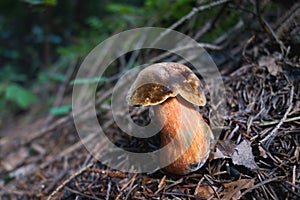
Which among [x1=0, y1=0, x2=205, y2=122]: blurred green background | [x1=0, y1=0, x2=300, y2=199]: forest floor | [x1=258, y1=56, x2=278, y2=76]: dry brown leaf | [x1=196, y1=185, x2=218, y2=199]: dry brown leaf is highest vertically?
[x1=0, y1=0, x2=205, y2=122]: blurred green background

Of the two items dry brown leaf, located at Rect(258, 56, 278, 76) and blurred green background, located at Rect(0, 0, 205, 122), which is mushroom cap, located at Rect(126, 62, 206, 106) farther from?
blurred green background, located at Rect(0, 0, 205, 122)

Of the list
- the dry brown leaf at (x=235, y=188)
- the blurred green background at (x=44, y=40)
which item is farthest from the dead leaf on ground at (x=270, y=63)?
the blurred green background at (x=44, y=40)

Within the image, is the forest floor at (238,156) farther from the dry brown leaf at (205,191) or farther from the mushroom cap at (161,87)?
the mushroom cap at (161,87)

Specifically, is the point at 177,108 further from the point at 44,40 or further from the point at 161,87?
the point at 44,40

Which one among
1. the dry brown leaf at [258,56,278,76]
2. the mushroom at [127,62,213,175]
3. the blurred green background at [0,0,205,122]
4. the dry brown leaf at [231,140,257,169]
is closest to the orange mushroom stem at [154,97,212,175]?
the mushroom at [127,62,213,175]

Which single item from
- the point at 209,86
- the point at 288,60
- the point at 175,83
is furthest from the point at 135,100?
the point at 288,60

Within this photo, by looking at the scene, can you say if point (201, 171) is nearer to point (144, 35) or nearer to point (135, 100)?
point (135, 100)

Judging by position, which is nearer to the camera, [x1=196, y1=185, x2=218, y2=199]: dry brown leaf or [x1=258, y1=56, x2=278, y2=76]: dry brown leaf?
[x1=196, y1=185, x2=218, y2=199]: dry brown leaf
